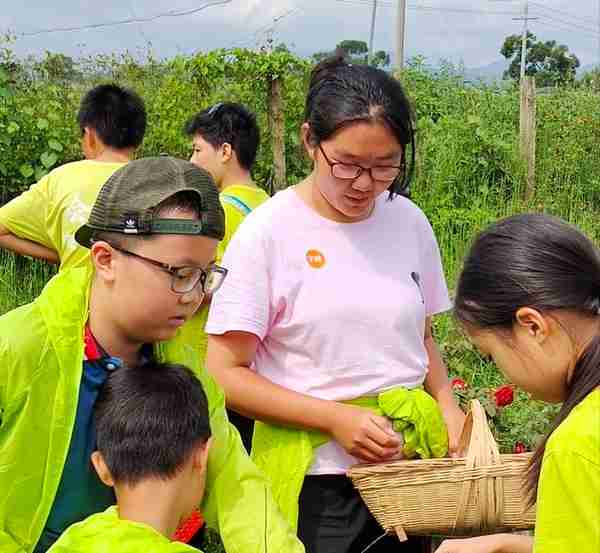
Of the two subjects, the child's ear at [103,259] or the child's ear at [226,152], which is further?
the child's ear at [226,152]

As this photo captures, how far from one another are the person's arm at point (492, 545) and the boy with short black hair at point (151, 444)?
1.70 feet

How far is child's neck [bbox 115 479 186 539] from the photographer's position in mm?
1664

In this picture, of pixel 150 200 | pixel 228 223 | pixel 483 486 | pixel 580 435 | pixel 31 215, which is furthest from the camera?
pixel 31 215

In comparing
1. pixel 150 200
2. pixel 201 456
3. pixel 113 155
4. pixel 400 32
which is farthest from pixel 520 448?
pixel 400 32

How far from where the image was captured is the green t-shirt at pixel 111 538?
1.51m

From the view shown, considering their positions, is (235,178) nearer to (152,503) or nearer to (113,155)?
(113,155)

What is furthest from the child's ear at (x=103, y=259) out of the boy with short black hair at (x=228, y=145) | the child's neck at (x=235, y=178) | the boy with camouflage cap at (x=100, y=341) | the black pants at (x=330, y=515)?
the child's neck at (x=235, y=178)

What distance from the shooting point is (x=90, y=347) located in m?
1.73

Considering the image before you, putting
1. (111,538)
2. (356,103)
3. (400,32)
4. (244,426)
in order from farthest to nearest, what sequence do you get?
(400,32)
(244,426)
(356,103)
(111,538)

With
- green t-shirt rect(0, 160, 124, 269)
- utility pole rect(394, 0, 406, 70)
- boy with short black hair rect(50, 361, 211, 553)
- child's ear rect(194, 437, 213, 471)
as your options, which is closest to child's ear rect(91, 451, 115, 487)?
boy with short black hair rect(50, 361, 211, 553)

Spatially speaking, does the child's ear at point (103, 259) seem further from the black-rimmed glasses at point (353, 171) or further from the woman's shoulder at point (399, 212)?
the woman's shoulder at point (399, 212)

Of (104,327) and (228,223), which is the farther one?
(228,223)

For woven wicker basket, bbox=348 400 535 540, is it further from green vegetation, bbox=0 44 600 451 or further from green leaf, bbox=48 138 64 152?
green leaf, bbox=48 138 64 152

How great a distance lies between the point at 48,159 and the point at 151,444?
16.7 feet
